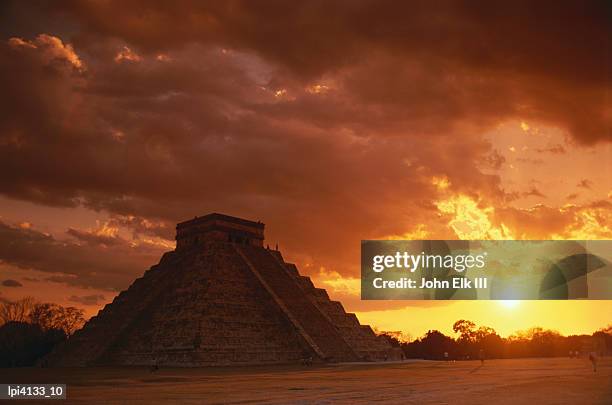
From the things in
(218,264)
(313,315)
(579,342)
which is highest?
(218,264)

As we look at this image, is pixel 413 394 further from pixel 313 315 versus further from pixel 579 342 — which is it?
pixel 579 342

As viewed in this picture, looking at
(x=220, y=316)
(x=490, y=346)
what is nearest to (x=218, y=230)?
(x=220, y=316)

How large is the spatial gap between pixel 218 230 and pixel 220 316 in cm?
1442

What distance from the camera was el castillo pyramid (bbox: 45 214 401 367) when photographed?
1705 inches

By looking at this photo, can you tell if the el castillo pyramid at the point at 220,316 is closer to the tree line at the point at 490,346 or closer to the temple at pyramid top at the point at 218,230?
the temple at pyramid top at the point at 218,230

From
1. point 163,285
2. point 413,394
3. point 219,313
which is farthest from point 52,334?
point 413,394

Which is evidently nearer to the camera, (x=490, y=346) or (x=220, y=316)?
(x=220, y=316)

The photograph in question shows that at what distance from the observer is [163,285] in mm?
56812

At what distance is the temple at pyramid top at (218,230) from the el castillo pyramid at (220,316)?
10cm

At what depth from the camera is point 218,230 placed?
58.1 meters

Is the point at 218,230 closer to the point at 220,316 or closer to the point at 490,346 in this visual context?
the point at 220,316

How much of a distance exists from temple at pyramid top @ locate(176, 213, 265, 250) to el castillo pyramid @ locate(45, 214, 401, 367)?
95 mm

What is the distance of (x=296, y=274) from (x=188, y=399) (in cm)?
4532

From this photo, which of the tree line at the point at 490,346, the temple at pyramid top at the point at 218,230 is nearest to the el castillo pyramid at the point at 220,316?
the temple at pyramid top at the point at 218,230
